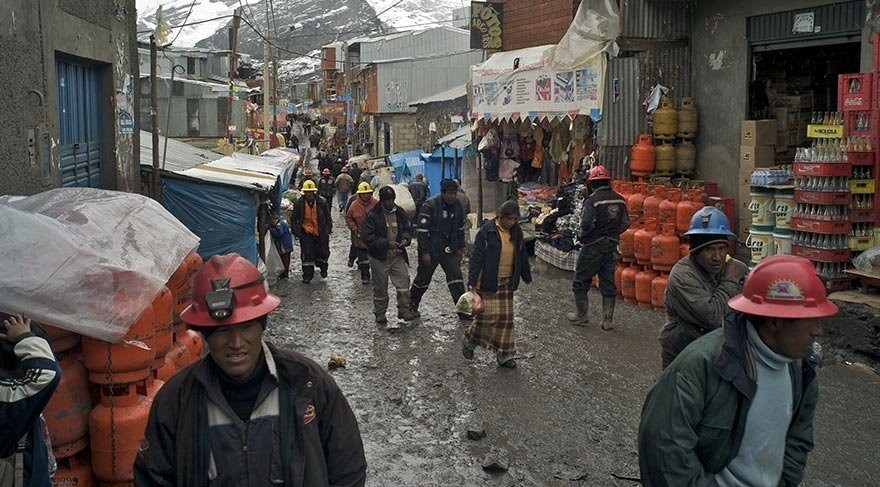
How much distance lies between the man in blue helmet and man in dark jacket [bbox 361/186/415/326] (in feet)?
20.2

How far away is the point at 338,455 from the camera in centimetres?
287

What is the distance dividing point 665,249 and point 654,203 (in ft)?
2.67

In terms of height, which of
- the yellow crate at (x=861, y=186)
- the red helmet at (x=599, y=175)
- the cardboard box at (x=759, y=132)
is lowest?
the yellow crate at (x=861, y=186)

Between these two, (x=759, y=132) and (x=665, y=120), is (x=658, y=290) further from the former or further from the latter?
(x=665, y=120)

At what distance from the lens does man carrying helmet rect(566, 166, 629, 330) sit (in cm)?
1056

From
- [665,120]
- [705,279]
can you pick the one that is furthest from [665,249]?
[705,279]

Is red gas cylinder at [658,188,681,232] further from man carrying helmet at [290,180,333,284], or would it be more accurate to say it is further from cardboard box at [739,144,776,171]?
man carrying helmet at [290,180,333,284]

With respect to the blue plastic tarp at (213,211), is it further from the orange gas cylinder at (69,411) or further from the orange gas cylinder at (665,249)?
the orange gas cylinder at (69,411)

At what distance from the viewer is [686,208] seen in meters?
11.6

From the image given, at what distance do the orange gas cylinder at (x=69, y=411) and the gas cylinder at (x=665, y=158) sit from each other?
10487 mm

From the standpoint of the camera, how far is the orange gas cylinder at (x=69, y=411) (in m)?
4.39

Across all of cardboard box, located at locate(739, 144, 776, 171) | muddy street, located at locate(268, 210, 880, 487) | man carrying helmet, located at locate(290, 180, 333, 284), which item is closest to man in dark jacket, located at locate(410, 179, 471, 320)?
→ muddy street, located at locate(268, 210, 880, 487)

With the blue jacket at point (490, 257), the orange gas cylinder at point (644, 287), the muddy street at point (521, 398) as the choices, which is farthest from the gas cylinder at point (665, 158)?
the blue jacket at point (490, 257)

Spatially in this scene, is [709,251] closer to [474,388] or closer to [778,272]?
[778,272]
